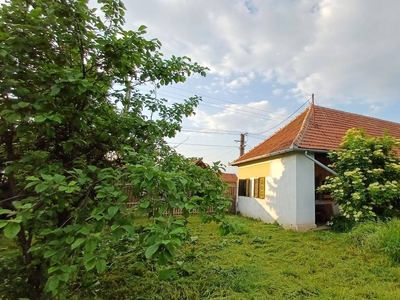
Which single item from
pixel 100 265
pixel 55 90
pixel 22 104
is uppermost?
pixel 55 90

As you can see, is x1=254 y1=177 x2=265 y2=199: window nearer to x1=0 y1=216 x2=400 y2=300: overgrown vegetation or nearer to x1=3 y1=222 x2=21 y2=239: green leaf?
x1=0 y1=216 x2=400 y2=300: overgrown vegetation

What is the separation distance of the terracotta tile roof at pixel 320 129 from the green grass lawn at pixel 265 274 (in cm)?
328

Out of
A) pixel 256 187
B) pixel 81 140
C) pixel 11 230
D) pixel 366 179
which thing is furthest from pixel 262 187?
pixel 11 230

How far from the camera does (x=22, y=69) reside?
1.69 metres

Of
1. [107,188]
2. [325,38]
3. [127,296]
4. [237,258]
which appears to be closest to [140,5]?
[107,188]

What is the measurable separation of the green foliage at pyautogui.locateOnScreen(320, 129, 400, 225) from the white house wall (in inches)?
25.5

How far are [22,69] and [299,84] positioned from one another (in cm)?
1052

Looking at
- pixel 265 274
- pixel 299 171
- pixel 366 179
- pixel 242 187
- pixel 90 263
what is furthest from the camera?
pixel 242 187

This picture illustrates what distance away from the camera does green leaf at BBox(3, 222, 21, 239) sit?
1.13 metres

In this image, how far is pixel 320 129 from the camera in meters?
8.41

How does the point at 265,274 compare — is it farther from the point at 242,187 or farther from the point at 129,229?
the point at 242,187

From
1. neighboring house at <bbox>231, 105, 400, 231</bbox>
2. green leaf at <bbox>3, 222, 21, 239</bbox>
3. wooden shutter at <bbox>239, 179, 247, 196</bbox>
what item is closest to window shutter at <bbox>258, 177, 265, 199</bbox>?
neighboring house at <bbox>231, 105, 400, 231</bbox>

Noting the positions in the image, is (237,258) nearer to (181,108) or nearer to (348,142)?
(181,108)

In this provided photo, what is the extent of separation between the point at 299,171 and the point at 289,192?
0.79m
